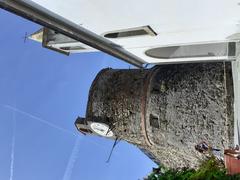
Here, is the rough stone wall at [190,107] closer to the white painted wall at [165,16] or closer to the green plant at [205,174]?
the white painted wall at [165,16]

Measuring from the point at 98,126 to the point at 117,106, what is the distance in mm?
1291

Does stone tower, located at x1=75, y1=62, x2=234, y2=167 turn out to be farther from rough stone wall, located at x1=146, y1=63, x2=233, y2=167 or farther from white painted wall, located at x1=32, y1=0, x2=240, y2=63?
white painted wall, located at x1=32, y1=0, x2=240, y2=63

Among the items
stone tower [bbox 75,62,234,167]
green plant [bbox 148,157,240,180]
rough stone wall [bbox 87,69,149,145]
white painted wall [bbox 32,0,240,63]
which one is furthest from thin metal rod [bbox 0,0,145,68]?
green plant [bbox 148,157,240,180]

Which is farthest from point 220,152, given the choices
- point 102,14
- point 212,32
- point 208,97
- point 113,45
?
point 102,14

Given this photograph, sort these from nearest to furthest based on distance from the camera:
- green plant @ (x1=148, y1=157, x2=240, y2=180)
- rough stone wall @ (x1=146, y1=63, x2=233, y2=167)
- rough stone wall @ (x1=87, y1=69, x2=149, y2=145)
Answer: green plant @ (x1=148, y1=157, x2=240, y2=180) < rough stone wall @ (x1=146, y1=63, x2=233, y2=167) < rough stone wall @ (x1=87, y1=69, x2=149, y2=145)

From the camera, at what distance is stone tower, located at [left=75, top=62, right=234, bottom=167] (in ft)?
39.5

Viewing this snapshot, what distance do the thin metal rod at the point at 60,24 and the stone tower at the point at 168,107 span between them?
1.27 metres

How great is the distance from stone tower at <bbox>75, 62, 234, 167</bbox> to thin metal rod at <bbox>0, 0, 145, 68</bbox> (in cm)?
127

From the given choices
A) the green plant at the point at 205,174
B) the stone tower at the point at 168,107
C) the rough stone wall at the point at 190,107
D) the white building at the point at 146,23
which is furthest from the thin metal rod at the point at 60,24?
the green plant at the point at 205,174

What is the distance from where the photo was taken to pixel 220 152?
1183 centimetres

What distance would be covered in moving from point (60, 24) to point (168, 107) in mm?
4635

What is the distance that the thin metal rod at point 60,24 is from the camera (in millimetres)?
8688

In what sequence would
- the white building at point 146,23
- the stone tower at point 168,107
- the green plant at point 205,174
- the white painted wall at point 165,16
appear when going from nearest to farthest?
the green plant at point 205,174 → the white painted wall at point 165,16 → the white building at point 146,23 → the stone tower at point 168,107

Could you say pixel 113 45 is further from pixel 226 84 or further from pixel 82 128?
pixel 82 128
